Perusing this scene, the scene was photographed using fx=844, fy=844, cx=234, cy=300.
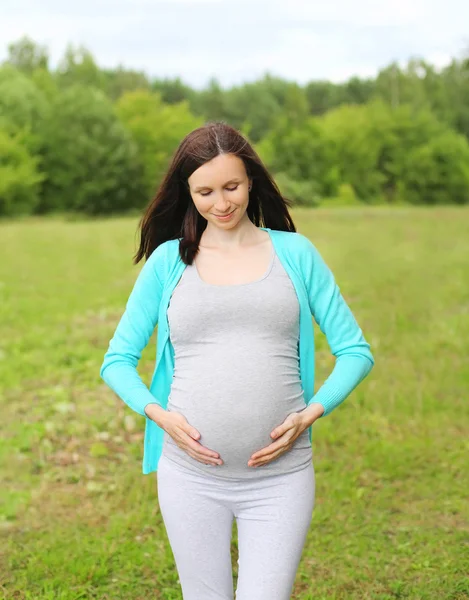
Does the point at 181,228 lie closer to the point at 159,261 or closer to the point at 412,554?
the point at 159,261

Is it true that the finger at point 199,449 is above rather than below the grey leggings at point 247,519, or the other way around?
above

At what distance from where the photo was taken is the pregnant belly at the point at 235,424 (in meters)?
2.59

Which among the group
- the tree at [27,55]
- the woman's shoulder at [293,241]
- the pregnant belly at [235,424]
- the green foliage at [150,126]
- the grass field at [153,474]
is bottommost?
the grass field at [153,474]

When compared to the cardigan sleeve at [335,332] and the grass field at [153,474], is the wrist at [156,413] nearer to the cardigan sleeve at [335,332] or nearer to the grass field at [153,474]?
Answer: the cardigan sleeve at [335,332]

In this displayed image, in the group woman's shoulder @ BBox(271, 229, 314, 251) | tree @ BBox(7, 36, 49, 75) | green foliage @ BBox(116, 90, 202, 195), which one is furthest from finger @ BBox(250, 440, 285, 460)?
tree @ BBox(7, 36, 49, 75)

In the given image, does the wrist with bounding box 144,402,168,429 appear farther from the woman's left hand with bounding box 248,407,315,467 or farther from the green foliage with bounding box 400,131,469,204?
the green foliage with bounding box 400,131,469,204

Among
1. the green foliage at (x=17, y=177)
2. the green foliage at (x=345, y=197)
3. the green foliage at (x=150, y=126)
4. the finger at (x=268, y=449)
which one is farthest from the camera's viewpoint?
the green foliage at (x=345, y=197)

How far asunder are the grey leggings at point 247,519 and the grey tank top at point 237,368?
43 mm

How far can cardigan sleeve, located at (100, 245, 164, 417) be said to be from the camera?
2.74 metres

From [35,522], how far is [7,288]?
27.8 feet

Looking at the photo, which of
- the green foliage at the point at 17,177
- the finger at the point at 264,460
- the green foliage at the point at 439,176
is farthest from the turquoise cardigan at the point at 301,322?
the green foliage at the point at 439,176

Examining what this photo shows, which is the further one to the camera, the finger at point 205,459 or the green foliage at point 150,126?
the green foliage at point 150,126

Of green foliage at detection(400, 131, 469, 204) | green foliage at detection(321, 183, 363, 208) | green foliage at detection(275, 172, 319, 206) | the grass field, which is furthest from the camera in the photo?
green foliage at detection(400, 131, 469, 204)

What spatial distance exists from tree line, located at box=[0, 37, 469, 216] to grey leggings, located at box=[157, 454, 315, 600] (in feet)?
167
